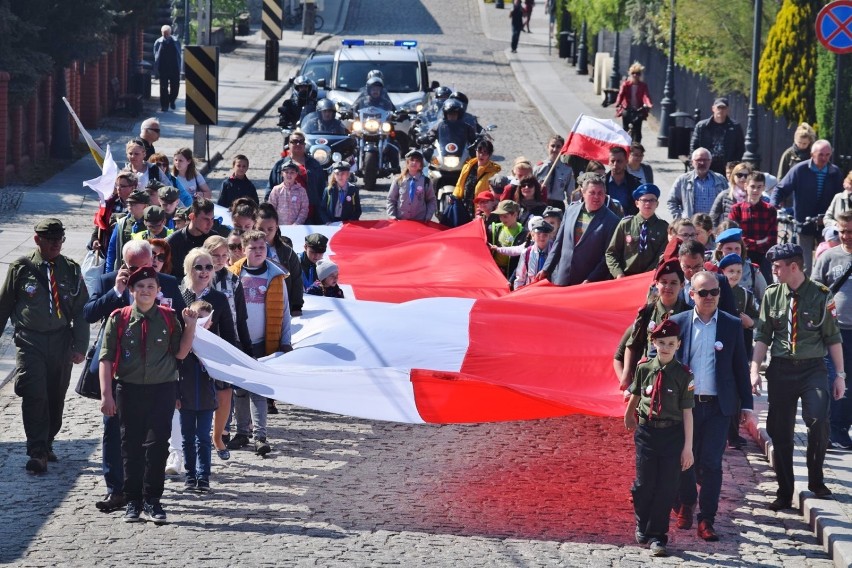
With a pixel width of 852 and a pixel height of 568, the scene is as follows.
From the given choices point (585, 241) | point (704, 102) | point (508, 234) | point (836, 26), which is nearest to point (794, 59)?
point (704, 102)

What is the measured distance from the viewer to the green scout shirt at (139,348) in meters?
11.0

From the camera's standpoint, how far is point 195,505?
1162cm

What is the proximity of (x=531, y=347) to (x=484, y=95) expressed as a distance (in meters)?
31.6

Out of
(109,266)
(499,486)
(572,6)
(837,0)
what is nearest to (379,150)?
(837,0)

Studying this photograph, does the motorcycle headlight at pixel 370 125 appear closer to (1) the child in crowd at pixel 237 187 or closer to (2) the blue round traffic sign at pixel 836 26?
(1) the child in crowd at pixel 237 187

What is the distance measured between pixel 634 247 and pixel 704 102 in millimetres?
22108

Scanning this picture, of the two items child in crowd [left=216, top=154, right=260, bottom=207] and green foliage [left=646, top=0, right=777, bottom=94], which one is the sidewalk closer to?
green foliage [left=646, top=0, right=777, bottom=94]

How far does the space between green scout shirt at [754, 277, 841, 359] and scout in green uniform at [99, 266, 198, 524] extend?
409 cm

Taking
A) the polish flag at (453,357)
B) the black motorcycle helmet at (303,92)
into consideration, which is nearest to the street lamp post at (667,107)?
the black motorcycle helmet at (303,92)

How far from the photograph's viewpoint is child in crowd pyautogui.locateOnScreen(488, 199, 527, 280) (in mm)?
16984

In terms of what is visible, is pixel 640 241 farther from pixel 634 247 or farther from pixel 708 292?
pixel 708 292

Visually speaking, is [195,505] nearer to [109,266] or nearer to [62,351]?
[62,351]

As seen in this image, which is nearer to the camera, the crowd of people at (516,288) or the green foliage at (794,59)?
the crowd of people at (516,288)

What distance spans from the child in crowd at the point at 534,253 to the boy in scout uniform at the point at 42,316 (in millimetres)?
4727
